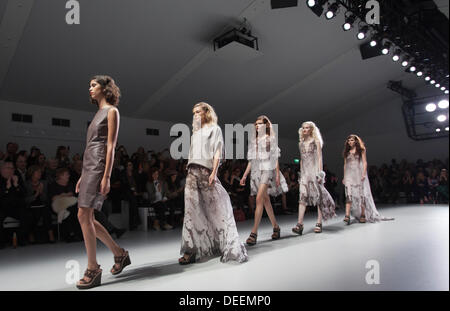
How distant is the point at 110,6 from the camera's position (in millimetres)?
5059

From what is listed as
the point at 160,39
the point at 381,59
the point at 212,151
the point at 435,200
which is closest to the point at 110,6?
the point at 160,39

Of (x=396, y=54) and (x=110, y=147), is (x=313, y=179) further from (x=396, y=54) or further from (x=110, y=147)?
(x=396, y=54)

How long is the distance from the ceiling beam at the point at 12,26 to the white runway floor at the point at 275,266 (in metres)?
3.20

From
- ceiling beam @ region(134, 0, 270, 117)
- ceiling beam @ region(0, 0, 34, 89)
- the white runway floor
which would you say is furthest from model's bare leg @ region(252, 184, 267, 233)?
ceiling beam @ region(0, 0, 34, 89)

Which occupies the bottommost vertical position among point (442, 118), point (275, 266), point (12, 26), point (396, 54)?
point (275, 266)

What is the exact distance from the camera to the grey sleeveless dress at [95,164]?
6.76 feet

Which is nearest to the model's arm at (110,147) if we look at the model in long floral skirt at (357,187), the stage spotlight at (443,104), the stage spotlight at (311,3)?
the model in long floral skirt at (357,187)

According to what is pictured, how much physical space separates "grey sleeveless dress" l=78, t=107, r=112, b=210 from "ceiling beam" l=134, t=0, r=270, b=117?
185 inches

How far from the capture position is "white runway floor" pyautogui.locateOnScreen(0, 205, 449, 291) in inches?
79.9

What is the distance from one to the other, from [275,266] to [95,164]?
151cm

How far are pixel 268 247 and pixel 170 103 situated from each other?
5.47 m

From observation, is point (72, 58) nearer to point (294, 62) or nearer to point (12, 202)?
point (12, 202)

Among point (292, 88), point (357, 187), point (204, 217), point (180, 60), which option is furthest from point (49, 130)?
point (357, 187)

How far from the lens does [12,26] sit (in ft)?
15.6
